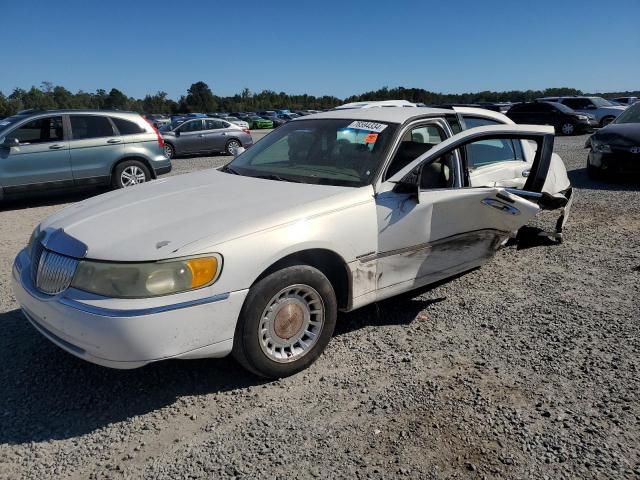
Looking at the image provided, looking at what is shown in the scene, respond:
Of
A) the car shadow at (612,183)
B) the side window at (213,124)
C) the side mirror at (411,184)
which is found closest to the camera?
the side mirror at (411,184)

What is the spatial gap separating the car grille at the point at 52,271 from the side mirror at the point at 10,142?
6479mm

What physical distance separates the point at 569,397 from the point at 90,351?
104 inches

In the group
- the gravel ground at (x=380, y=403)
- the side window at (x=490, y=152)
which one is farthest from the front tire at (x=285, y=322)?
the side window at (x=490, y=152)

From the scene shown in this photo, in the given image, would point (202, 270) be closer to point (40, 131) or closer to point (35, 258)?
point (35, 258)

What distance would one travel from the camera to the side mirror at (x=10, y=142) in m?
8.28

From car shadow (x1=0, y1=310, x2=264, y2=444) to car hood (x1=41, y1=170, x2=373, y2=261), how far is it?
2.94ft

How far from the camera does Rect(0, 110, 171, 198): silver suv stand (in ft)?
27.5

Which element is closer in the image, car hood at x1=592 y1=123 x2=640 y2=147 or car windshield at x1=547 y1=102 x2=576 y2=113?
car hood at x1=592 y1=123 x2=640 y2=147

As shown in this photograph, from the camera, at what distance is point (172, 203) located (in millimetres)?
3355

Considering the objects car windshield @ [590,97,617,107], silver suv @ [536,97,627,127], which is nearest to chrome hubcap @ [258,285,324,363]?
silver suv @ [536,97,627,127]

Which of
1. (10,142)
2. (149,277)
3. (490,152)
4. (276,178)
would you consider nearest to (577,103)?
(490,152)

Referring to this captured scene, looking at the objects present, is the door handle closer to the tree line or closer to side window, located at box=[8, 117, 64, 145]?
side window, located at box=[8, 117, 64, 145]

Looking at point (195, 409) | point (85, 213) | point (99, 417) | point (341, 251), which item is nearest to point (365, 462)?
point (195, 409)

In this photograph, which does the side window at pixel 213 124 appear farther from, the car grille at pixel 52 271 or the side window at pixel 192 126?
the car grille at pixel 52 271
